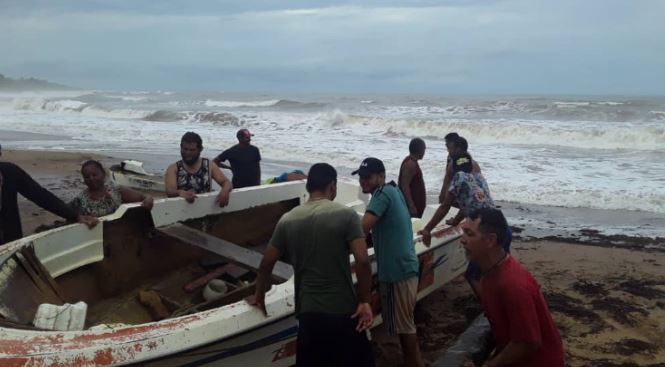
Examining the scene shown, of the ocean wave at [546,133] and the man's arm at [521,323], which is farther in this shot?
the ocean wave at [546,133]

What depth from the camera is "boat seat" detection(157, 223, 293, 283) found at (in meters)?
4.16

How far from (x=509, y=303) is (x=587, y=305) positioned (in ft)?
12.7

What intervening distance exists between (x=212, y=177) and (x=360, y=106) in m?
35.8

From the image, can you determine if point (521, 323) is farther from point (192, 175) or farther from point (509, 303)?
point (192, 175)

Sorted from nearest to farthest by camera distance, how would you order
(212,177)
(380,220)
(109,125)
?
(380,220)
(212,177)
(109,125)

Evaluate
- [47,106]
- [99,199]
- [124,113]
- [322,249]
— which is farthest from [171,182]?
[47,106]

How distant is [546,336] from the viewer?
95.4 inches

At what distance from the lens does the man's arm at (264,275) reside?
10.1 ft

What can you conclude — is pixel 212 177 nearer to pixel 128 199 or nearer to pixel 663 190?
pixel 128 199

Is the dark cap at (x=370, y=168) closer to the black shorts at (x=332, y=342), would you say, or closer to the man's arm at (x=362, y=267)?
the man's arm at (x=362, y=267)

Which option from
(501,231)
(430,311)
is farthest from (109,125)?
(501,231)

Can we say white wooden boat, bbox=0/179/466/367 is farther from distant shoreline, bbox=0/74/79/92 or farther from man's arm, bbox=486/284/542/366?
distant shoreline, bbox=0/74/79/92

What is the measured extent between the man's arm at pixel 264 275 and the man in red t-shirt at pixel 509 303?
3.36 ft

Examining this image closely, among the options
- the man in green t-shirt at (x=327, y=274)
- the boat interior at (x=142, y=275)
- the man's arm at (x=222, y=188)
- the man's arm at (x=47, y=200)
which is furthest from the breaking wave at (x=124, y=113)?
the man in green t-shirt at (x=327, y=274)
